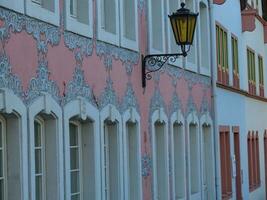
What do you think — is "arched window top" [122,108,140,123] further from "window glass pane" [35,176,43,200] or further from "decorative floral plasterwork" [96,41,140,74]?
"window glass pane" [35,176,43,200]

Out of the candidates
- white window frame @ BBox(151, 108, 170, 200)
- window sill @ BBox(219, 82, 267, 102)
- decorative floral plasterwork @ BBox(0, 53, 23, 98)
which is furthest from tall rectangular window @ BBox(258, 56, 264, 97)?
decorative floral plasterwork @ BBox(0, 53, 23, 98)

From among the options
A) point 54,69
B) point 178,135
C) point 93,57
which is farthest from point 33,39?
point 178,135

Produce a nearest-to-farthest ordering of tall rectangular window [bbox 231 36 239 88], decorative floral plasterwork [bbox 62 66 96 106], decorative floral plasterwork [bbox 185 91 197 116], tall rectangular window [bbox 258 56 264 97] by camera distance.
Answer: decorative floral plasterwork [bbox 62 66 96 106], decorative floral plasterwork [bbox 185 91 197 116], tall rectangular window [bbox 231 36 239 88], tall rectangular window [bbox 258 56 264 97]

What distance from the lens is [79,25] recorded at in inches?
488

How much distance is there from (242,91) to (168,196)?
1156 cm

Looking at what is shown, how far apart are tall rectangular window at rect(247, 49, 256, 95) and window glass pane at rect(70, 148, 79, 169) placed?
19.1 metres

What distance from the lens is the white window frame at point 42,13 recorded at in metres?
10.6

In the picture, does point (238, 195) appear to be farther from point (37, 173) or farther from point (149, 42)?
point (37, 173)

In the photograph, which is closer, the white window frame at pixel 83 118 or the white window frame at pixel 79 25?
the white window frame at pixel 83 118

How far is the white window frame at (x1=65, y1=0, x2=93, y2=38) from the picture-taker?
39.2 ft

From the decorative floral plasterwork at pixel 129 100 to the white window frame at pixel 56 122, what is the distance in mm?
3046

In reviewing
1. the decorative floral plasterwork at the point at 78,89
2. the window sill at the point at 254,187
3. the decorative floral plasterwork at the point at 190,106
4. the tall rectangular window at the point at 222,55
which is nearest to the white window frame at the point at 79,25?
the decorative floral plasterwork at the point at 78,89

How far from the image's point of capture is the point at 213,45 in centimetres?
2298

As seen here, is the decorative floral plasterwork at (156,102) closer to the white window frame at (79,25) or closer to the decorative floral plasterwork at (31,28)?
the white window frame at (79,25)
